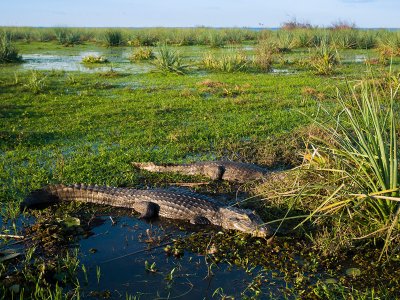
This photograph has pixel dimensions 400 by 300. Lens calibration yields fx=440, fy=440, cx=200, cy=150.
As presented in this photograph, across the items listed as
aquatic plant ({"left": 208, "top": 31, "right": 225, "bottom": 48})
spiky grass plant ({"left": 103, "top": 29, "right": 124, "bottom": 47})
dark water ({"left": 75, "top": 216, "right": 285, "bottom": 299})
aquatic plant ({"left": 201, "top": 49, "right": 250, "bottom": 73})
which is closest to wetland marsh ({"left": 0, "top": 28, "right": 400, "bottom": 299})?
dark water ({"left": 75, "top": 216, "right": 285, "bottom": 299})

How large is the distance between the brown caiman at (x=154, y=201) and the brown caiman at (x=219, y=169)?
811 mm

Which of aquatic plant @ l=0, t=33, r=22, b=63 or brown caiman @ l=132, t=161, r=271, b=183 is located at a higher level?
aquatic plant @ l=0, t=33, r=22, b=63

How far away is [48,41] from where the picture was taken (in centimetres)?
2833

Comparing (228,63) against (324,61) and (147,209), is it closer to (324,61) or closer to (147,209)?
(324,61)

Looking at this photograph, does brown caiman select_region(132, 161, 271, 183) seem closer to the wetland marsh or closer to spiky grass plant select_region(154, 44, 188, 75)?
the wetland marsh

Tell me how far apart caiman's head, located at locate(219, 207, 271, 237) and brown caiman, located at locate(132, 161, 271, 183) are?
104 centimetres

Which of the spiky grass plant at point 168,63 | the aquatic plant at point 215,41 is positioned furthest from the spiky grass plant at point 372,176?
the aquatic plant at point 215,41

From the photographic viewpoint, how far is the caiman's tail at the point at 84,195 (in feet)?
15.5

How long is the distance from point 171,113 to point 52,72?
22.0 feet

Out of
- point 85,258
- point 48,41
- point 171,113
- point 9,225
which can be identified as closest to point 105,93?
point 171,113

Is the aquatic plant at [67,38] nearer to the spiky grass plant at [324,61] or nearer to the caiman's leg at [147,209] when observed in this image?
the spiky grass plant at [324,61]

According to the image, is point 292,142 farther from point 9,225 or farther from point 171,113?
point 9,225

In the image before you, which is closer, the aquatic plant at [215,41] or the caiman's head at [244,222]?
the caiman's head at [244,222]

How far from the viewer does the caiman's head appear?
397cm
